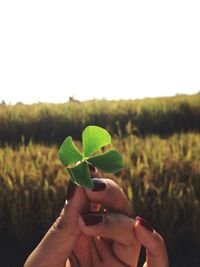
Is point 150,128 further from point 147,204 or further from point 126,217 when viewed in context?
point 126,217

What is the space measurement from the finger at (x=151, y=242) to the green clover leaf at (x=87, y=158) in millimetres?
87

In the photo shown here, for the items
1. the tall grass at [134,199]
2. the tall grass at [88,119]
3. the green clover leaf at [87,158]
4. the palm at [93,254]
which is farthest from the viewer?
the tall grass at [88,119]

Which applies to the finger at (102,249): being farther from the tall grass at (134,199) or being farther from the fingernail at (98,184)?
the tall grass at (134,199)

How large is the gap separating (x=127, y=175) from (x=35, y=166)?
1.93ft

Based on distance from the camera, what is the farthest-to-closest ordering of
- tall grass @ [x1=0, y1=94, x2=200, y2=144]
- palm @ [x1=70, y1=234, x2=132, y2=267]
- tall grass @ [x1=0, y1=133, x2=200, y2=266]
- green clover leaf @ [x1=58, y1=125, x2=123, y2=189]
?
tall grass @ [x1=0, y1=94, x2=200, y2=144], tall grass @ [x1=0, y1=133, x2=200, y2=266], palm @ [x1=70, y1=234, x2=132, y2=267], green clover leaf @ [x1=58, y1=125, x2=123, y2=189]

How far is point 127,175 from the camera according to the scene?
3.07 m

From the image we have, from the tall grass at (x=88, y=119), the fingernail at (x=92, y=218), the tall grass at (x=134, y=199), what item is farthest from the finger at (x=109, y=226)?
the tall grass at (x=88, y=119)

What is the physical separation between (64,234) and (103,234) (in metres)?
0.04

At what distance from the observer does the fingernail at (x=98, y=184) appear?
0.63m

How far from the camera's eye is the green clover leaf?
599mm

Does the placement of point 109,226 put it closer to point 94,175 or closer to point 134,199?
point 94,175

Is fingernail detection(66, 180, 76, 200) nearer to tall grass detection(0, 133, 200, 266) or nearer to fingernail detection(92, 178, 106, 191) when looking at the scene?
fingernail detection(92, 178, 106, 191)

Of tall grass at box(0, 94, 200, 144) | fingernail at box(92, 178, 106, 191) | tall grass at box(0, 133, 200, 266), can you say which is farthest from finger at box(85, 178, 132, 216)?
tall grass at box(0, 94, 200, 144)

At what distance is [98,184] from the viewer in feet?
2.08
